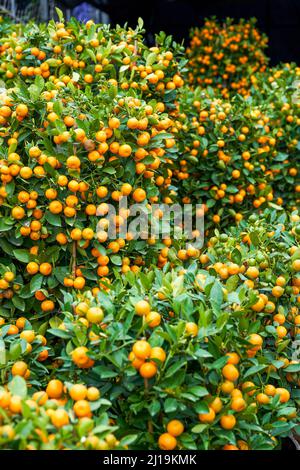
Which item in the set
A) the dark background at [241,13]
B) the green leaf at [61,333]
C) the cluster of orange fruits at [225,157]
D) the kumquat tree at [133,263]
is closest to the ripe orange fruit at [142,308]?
the kumquat tree at [133,263]

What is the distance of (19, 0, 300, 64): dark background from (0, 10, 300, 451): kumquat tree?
5209 millimetres

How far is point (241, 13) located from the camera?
25.5 feet

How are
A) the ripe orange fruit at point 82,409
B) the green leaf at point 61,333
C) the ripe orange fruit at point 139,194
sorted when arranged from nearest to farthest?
the ripe orange fruit at point 82,409 < the green leaf at point 61,333 < the ripe orange fruit at point 139,194

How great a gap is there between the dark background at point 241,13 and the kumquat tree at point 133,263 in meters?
5.21

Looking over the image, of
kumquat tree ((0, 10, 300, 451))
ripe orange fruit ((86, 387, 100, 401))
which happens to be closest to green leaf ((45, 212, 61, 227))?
kumquat tree ((0, 10, 300, 451))

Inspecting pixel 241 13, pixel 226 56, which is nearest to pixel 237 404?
pixel 226 56

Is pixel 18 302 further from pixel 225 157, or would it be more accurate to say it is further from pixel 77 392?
pixel 225 157

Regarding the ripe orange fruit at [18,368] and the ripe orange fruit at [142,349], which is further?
the ripe orange fruit at [18,368]

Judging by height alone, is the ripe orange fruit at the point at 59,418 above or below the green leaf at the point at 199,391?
above

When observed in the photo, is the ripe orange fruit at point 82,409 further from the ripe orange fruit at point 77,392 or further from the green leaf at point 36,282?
the green leaf at point 36,282

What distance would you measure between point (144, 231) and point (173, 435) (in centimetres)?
95

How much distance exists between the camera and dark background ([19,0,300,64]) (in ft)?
25.1

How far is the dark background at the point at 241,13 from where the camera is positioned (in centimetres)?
765
